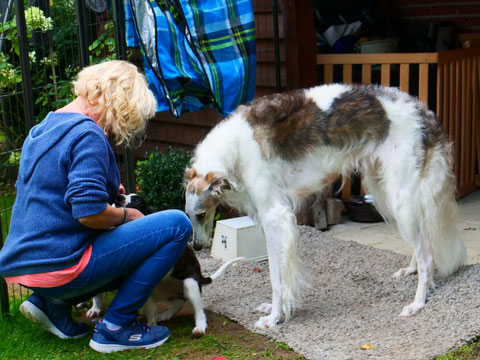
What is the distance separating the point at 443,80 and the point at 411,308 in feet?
8.17

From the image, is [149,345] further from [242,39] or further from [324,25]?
[324,25]

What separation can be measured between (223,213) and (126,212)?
2740 mm

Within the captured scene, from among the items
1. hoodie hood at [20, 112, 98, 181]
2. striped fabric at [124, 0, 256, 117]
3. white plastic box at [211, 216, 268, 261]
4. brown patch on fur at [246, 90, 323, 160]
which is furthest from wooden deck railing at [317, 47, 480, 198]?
hoodie hood at [20, 112, 98, 181]

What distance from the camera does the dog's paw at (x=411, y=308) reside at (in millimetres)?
3998

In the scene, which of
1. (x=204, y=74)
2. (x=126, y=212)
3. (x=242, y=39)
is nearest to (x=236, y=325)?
(x=126, y=212)

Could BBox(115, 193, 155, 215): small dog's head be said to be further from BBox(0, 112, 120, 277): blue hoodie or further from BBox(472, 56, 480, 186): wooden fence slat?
BBox(472, 56, 480, 186): wooden fence slat

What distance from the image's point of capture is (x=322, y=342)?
12.1 ft

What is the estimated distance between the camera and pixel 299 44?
19.0 feet

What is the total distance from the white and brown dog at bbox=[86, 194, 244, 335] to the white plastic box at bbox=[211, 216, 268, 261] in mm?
963

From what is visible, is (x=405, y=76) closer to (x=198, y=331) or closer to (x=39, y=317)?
(x=198, y=331)

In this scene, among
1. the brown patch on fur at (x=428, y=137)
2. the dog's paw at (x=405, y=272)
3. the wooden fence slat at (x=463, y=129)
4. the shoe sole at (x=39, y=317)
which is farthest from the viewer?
the wooden fence slat at (x=463, y=129)

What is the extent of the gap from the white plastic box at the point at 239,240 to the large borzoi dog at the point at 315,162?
875 mm

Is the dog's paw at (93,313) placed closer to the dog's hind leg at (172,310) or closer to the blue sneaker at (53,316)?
the blue sneaker at (53,316)

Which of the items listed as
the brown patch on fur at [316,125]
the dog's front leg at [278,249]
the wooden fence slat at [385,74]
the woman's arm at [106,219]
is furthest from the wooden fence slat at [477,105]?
the woman's arm at [106,219]
